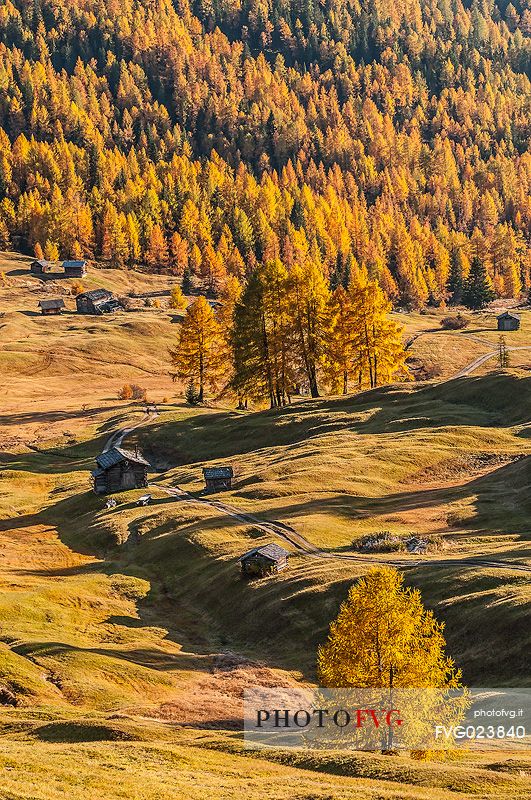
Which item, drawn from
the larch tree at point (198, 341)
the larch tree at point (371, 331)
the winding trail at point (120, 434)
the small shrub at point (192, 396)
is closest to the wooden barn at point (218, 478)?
the winding trail at point (120, 434)

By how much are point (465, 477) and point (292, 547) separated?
76.3 ft

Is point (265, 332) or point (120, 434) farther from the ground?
point (265, 332)

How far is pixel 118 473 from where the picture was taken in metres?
101

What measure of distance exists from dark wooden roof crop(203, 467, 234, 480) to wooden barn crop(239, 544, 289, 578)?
22340 mm

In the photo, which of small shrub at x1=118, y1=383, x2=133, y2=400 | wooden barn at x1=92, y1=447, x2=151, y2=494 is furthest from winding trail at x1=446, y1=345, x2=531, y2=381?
wooden barn at x1=92, y1=447, x2=151, y2=494

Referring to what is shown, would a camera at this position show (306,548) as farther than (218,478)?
No

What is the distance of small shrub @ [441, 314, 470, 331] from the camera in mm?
192625

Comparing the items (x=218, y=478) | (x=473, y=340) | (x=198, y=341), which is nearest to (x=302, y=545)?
(x=218, y=478)

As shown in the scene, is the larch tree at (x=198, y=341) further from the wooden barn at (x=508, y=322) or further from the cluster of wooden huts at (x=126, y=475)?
the wooden barn at (x=508, y=322)

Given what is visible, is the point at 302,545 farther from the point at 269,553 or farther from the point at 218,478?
the point at 218,478

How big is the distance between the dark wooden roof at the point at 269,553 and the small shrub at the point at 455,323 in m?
129

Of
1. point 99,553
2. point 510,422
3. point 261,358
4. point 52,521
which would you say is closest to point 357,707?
point 99,553

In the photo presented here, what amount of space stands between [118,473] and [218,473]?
45.0 ft

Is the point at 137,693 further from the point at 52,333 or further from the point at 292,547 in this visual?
the point at 52,333
